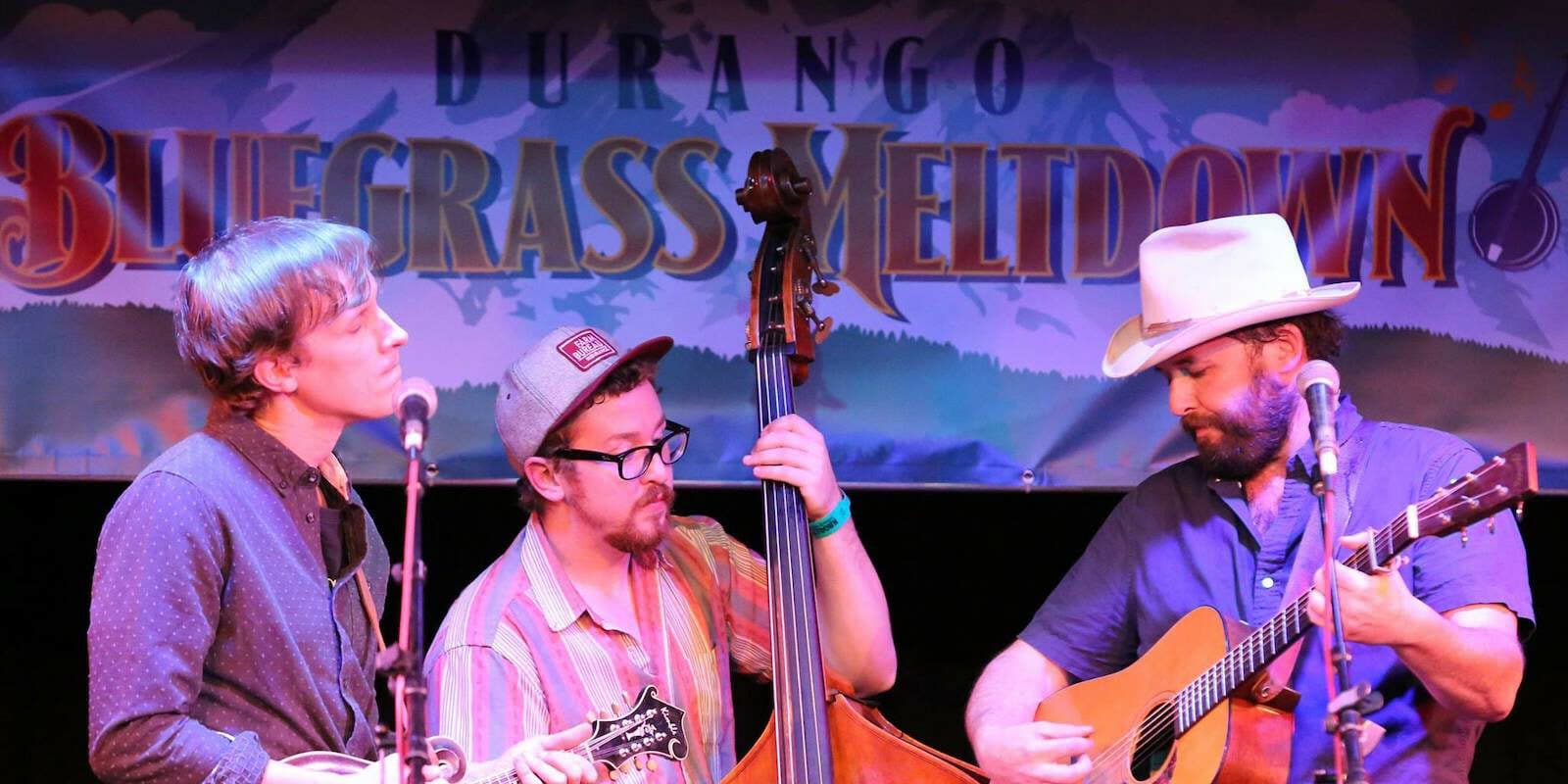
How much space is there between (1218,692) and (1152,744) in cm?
25

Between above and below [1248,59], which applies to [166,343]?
below

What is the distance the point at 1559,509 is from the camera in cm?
523

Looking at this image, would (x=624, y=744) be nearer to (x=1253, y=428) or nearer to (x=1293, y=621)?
(x=1293, y=621)

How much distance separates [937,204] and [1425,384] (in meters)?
1.45

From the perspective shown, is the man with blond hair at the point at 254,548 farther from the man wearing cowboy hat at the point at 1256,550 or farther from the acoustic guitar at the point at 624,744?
the man wearing cowboy hat at the point at 1256,550

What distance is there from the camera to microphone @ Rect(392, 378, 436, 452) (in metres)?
2.79

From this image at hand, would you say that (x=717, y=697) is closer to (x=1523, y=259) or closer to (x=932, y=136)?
(x=932, y=136)

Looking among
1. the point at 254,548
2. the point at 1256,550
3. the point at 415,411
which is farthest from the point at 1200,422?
the point at 254,548

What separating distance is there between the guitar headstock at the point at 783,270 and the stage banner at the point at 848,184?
751 mm

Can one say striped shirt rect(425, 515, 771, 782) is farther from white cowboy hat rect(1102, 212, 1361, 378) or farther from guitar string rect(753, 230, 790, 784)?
white cowboy hat rect(1102, 212, 1361, 378)

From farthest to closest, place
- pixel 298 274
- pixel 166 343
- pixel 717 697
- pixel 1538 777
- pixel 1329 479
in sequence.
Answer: pixel 1538 777 < pixel 166 343 < pixel 717 697 < pixel 298 274 < pixel 1329 479

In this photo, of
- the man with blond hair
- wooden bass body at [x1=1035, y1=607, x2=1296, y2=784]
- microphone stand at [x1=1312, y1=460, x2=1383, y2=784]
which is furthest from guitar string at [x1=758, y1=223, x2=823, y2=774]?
microphone stand at [x1=1312, y1=460, x2=1383, y2=784]

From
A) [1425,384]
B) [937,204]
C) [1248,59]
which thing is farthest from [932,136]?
[1425,384]

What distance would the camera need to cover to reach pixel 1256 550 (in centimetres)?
386
